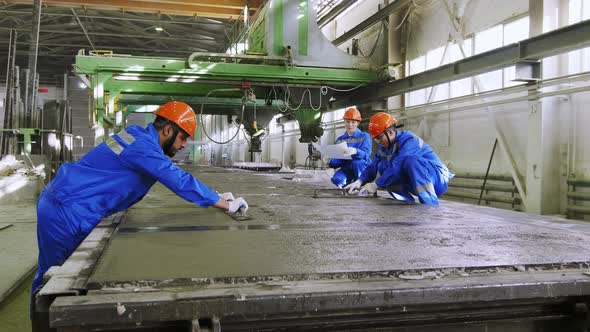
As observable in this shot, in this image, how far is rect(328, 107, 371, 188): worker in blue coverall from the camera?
17.3ft

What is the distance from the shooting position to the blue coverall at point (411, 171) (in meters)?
3.33

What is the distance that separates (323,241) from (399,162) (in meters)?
1.93

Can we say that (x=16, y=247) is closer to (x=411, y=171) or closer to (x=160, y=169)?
(x=160, y=169)

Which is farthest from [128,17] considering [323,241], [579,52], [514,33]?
[323,241]

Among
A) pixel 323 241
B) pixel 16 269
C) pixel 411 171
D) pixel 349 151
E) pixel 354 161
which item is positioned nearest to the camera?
pixel 323 241

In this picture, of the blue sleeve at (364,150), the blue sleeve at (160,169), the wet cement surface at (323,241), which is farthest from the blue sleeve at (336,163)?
the blue sleeve at (160,169)

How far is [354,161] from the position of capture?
17.6 feet

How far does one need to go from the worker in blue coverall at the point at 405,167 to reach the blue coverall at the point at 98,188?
1.73 m

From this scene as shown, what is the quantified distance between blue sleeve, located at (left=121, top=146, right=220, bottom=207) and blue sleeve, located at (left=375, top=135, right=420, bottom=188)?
5.93 ft

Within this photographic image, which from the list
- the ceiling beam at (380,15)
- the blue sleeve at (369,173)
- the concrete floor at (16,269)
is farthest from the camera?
the ceiling beam at (380,15)

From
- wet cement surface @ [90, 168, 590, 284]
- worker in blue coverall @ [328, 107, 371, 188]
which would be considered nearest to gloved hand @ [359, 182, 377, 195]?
wet cement surface @ [90, 168, 590, 284]

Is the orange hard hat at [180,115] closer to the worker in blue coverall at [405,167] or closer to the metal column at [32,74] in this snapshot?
the worker in blue coverall at [405,167]

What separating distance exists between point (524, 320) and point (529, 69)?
341 centimetres

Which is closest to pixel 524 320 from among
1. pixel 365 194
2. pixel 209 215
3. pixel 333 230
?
pixel 333 230
